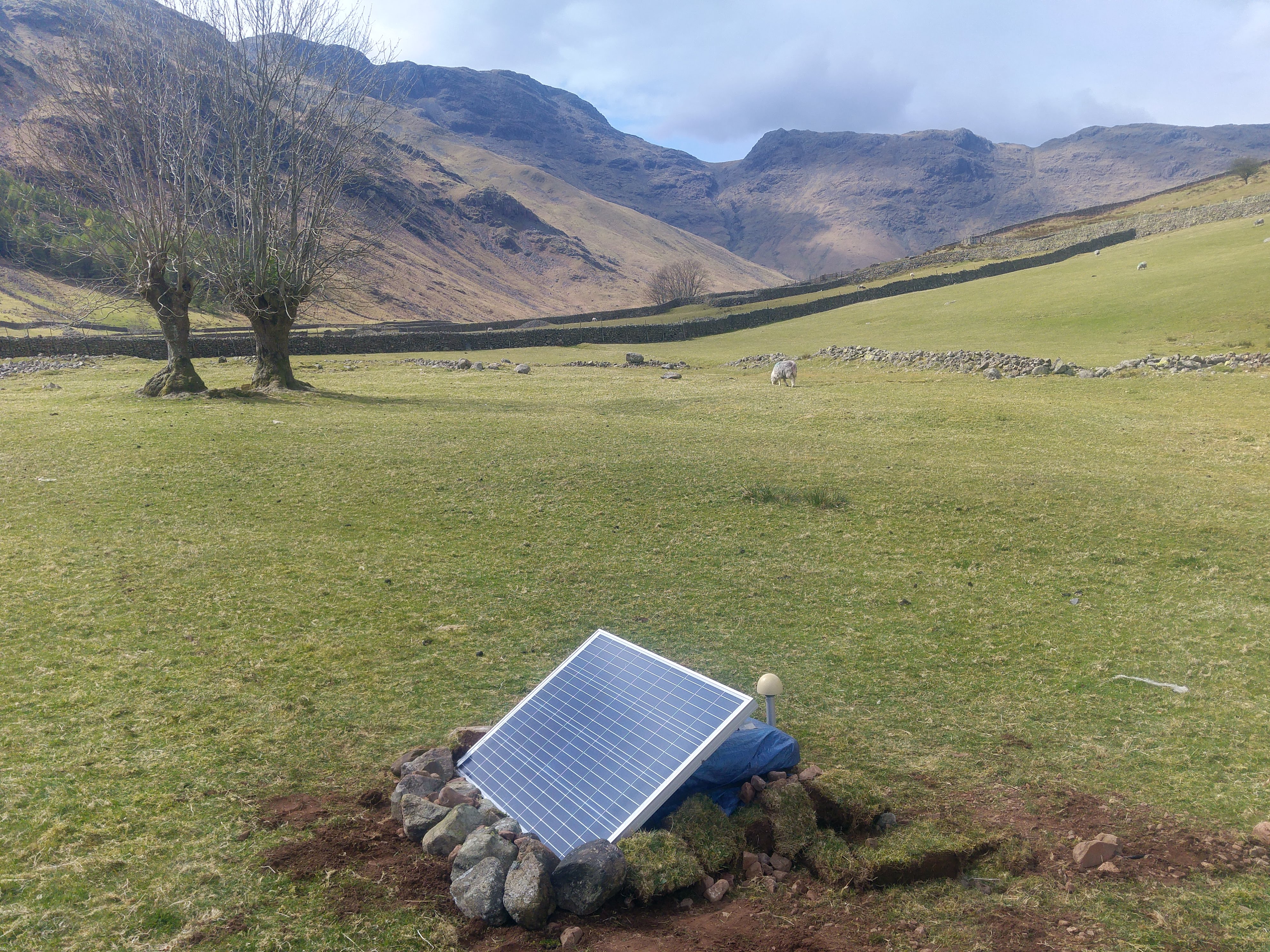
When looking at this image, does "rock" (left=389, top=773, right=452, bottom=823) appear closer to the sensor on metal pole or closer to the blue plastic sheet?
the blue plastic sheet

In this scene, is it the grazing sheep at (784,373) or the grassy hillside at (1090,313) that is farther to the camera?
the grassy hillside at (1090,313)

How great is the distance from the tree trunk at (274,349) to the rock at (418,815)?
21253 millimetres

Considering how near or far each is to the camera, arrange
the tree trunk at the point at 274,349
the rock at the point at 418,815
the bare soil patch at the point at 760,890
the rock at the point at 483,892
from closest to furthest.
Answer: the bare soil patch at the point at 760,890 → the rock at the point at 483,892 → the rock at the point at 418,815 → the tree trunk at the point at 274,349

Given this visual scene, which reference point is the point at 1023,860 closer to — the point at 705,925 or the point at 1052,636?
the point at 705,925

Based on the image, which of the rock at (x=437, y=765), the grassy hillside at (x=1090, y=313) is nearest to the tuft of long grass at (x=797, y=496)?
the rock at (x=437, y=765)

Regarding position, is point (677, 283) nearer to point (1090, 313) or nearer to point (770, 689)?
point (1090, 313)

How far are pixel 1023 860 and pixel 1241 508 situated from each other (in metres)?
10.3

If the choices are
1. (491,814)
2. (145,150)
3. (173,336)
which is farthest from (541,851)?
(145,150)

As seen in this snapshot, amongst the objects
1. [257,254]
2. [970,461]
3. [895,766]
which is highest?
[257,254]

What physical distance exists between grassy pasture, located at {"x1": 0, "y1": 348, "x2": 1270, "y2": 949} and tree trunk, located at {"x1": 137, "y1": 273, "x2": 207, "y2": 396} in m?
3.34

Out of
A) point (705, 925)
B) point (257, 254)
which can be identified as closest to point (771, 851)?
point (705, 925)

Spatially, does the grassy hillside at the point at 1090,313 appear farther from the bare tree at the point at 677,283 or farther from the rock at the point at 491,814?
the bare tree at the point at 677,283

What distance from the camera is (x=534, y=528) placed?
11375mm

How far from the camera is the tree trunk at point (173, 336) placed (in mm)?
21406
